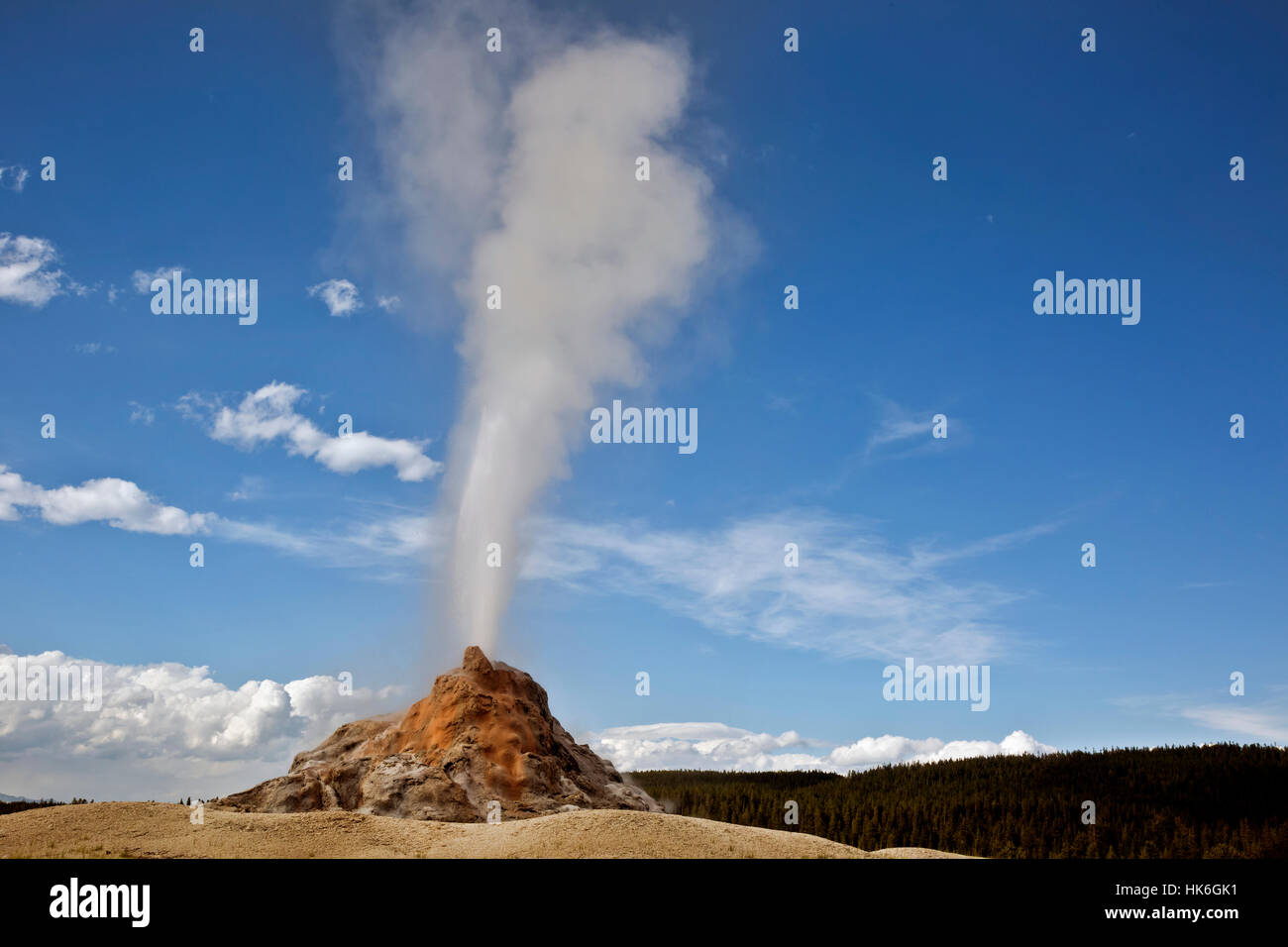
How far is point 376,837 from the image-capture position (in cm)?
3116

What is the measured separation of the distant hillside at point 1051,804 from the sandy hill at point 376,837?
2532 cm

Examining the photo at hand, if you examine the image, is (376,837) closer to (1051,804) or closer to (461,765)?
(461,765)

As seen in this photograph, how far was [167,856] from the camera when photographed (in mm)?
28094

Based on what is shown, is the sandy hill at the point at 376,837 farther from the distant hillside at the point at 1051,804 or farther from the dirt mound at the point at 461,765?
the distant hillside at the point at 1051,804

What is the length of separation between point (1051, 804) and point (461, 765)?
56.5m

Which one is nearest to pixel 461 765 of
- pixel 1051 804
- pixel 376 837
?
pixel 376 837

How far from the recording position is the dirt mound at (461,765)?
3784 cm

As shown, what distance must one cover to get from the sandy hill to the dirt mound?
367cm

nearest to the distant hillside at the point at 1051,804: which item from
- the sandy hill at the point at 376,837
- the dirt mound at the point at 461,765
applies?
the dirt mound at the point at 461,765

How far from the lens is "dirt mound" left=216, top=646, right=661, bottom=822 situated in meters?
37.8

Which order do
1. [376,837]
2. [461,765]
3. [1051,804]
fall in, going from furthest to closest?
[1051,804] < [461,765] < [376,837]
